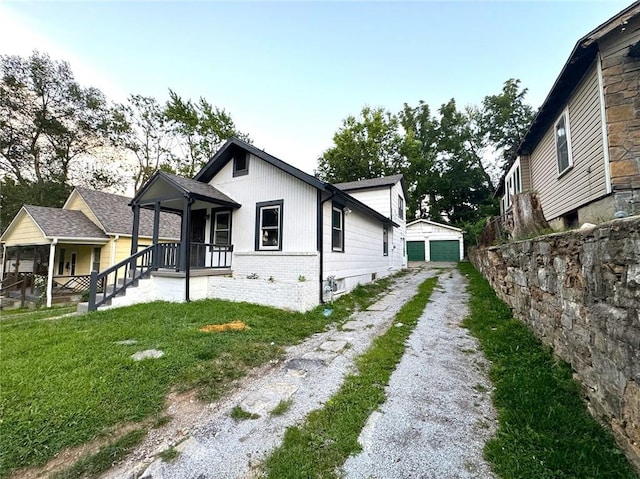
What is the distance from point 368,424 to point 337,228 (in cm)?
683

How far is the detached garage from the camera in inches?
869

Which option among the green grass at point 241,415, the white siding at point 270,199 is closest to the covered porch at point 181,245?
the white siding at point 270,199

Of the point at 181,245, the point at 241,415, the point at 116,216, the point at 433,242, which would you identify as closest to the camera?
the point at 241,415

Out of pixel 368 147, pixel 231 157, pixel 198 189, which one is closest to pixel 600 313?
pixel 198 189

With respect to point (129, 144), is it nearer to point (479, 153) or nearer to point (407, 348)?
point (407, 348)

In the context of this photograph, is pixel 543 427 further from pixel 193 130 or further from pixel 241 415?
pixel 193 130

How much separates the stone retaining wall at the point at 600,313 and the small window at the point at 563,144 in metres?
4.97

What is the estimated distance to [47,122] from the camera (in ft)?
61.7

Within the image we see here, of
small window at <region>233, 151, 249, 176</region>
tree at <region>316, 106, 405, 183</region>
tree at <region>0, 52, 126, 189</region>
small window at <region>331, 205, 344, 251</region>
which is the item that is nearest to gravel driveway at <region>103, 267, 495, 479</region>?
Answer: small window at <region>331, 205, 344, 251</region>

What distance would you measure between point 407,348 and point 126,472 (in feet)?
12.3

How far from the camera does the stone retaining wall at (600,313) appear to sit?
1.97 metres

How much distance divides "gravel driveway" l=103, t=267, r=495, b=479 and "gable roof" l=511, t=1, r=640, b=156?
639cm

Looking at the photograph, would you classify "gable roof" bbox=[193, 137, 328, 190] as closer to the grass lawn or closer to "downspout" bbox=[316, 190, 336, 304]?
"downspout" bbox=[316, 190, 336, 304]

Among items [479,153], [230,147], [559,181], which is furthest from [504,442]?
[479,153]
